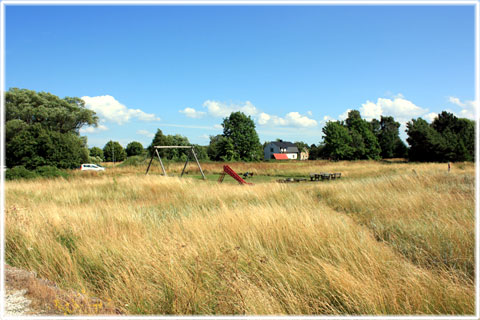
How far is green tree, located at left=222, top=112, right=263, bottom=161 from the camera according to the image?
65981mm

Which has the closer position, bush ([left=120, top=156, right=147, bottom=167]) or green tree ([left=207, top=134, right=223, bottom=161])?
bush ([left=120, top=156, right=147, bottom=167])

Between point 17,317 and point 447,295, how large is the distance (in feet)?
12.4

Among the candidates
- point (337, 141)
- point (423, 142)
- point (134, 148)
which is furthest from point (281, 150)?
point (423, 142)

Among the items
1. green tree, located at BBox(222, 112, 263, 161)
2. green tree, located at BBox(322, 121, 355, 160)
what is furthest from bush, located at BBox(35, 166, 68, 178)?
green tree, located at BBox(322, 121, 355, 160)

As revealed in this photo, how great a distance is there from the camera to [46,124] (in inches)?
1631

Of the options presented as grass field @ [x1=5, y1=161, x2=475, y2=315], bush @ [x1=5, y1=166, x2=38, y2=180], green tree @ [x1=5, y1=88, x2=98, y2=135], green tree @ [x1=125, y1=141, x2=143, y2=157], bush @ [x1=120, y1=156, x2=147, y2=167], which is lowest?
grass field @ [x1=5, y1=161, x2=475, y2=315]

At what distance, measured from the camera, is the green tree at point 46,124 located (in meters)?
24.6

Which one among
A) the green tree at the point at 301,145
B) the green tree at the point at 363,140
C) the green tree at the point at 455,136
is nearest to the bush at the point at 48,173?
the green tree at the point at 455,136

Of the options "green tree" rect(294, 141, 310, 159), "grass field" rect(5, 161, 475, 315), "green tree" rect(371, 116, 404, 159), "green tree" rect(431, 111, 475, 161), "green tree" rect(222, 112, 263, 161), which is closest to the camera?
"grass field" rect(5, 161, 475, 315)

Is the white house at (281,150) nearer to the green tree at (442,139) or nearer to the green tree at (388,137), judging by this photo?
the green tree at (388,137)

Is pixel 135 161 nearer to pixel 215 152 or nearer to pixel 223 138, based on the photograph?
pixel 223 138

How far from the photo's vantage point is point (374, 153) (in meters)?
73.6

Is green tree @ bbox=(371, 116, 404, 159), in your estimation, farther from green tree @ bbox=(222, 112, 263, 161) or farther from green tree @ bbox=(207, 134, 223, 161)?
green tree @ bbox=(207, 134, 223, 161)

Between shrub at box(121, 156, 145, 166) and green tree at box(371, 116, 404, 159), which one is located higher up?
green tree at box(371, 116, 404, 159)
